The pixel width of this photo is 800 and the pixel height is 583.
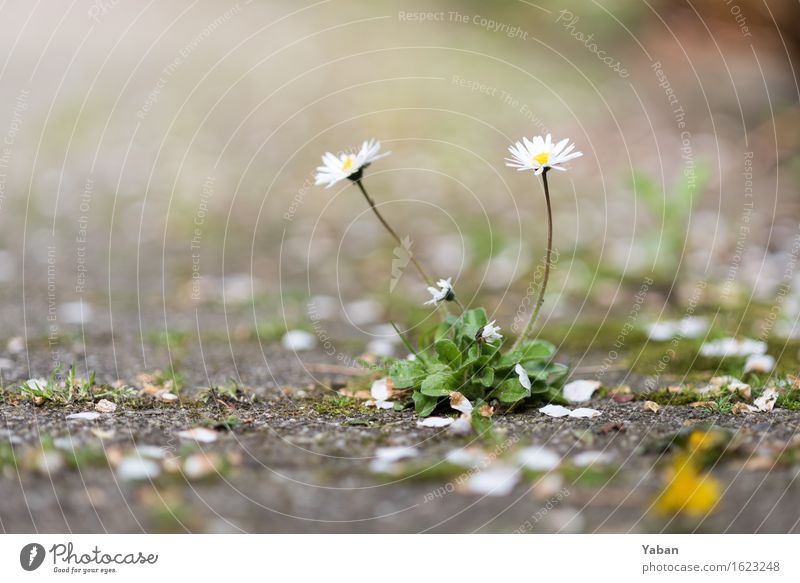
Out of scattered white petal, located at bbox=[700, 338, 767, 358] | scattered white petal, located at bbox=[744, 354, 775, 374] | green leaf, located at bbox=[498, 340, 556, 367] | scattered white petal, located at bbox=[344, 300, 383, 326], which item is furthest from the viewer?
scattered white petal, located at bbox=[344, 300, 383, 326]

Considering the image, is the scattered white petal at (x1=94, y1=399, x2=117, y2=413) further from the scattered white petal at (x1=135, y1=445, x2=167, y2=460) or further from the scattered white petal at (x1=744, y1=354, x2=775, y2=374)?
the scattered white petal at (x1=744, y1=354, x2=775, y2=374)

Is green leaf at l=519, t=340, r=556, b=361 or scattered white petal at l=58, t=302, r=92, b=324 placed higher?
scattered white petal at l=58, t=302, r=92, b=324

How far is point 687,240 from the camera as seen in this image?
372 cm

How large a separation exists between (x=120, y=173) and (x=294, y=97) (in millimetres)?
1442

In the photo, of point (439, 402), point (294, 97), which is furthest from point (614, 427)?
point (294, 97)

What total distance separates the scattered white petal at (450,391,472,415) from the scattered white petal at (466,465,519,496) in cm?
25

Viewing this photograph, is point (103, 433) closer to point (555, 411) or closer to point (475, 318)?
point (475, 318)

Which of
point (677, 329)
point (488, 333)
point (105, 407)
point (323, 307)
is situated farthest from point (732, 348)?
point (105, 407)

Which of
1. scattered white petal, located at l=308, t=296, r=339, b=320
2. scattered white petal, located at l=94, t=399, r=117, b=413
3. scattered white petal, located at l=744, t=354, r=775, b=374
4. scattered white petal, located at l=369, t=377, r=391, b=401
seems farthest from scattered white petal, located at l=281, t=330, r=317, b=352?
scattered white petal, located at l=744, t=354, r=775, b=374

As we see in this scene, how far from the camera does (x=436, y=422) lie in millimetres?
1888

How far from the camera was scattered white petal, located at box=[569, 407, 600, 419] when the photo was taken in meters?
1.96

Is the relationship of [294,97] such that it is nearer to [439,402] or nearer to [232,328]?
[232,328]
